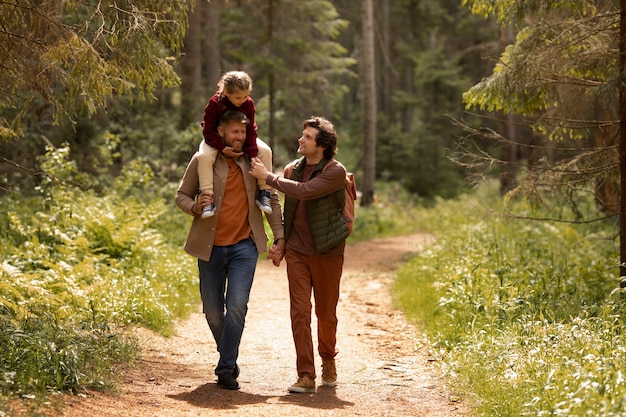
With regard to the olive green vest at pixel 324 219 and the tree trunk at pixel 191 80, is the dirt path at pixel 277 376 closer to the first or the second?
the olive green vest at pixel 324 219

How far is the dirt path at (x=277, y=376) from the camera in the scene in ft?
19.4

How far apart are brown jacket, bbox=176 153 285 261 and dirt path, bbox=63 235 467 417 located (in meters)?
1.20

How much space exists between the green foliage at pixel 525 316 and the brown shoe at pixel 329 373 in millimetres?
1068

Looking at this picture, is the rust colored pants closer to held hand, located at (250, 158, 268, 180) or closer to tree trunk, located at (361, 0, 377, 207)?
held hand, located at (250, 158, 268, 180)

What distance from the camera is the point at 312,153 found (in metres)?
6.70

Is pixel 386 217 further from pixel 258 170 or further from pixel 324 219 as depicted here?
pixel 258 170

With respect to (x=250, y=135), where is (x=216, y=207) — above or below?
below

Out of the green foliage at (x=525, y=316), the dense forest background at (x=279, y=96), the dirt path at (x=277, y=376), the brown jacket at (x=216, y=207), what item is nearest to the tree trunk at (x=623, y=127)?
the green foliage at (x=525, y=316)

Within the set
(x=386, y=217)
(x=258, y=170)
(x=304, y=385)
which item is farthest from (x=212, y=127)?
(x=386, y=217)

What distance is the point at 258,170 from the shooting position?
6457 mm

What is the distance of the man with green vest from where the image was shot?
21.5 ft

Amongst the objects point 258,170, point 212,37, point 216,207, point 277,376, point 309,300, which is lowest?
point 277,376

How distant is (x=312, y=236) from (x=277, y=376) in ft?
4.96

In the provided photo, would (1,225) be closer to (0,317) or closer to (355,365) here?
(0,317)
